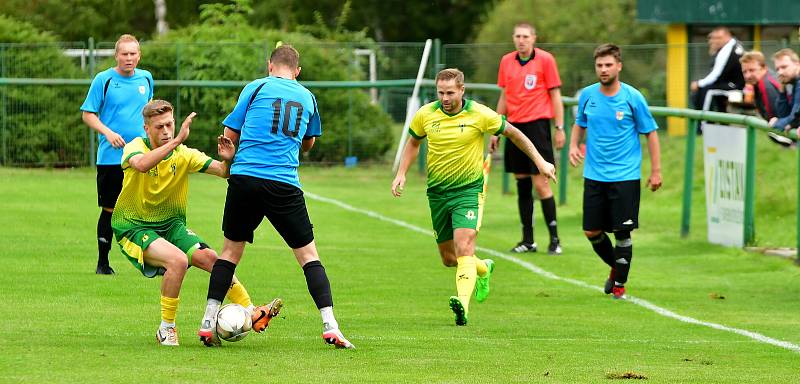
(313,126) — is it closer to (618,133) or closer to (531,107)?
(618,133)

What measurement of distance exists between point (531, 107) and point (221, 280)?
7.17m

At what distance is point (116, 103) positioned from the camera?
42.2 feet

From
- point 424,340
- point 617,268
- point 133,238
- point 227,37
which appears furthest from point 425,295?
point 227,37

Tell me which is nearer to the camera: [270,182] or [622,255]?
[270,182]

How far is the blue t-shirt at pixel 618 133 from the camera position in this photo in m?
12.5

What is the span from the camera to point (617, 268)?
41.6 ft

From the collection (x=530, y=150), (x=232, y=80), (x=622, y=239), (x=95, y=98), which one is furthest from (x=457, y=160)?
(x=232, y=80)

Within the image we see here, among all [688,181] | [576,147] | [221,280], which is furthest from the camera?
[688,181]

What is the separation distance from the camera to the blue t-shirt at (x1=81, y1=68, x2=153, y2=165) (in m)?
12.8

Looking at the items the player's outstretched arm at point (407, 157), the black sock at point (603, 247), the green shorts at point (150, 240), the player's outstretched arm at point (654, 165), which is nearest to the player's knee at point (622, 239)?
the black sock at point (603, 247)

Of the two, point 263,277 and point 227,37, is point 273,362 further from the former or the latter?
point 227,37

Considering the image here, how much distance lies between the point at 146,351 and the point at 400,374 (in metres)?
1.52

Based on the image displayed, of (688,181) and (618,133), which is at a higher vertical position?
(618,133)

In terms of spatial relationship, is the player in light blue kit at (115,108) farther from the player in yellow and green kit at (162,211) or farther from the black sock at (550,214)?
the black sock at (550,214)
